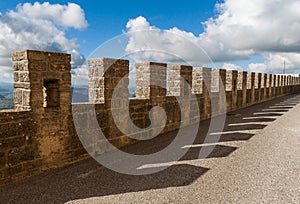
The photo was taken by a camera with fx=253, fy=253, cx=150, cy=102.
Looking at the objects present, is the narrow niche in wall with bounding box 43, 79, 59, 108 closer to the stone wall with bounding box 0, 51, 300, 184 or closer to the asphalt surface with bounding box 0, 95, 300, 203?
the stone wall with bounding box 0, 51, 300, 184

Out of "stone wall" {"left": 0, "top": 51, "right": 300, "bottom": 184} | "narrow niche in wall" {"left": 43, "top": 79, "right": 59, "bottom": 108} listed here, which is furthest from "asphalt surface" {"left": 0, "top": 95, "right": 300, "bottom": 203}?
"narrow niche in wall" {"left": 43, "top": 79, "right": 59, "bottom": 108}

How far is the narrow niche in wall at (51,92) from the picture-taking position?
498 cm

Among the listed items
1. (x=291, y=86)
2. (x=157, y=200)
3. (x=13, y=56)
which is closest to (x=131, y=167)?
(x=157, y=200)

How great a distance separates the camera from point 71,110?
17.3ft

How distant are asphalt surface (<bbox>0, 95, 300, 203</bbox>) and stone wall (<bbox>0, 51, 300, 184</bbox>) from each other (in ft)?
1.23

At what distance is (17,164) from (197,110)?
23.5 feet

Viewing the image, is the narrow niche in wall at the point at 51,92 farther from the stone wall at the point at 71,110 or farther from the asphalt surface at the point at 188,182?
the asphalt surface at the point at 188,182

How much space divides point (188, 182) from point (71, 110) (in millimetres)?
2759

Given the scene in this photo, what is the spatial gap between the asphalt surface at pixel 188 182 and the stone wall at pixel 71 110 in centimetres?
37

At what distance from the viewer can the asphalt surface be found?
3746 mm

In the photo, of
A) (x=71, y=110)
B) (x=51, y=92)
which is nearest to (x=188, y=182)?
(x=71, y=110)

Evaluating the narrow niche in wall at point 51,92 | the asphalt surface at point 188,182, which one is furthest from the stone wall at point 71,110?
the asphalt surface at point 188,182

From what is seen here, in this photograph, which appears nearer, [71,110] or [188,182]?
[188,182]

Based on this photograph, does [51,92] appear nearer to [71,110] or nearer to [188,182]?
[71,110]
